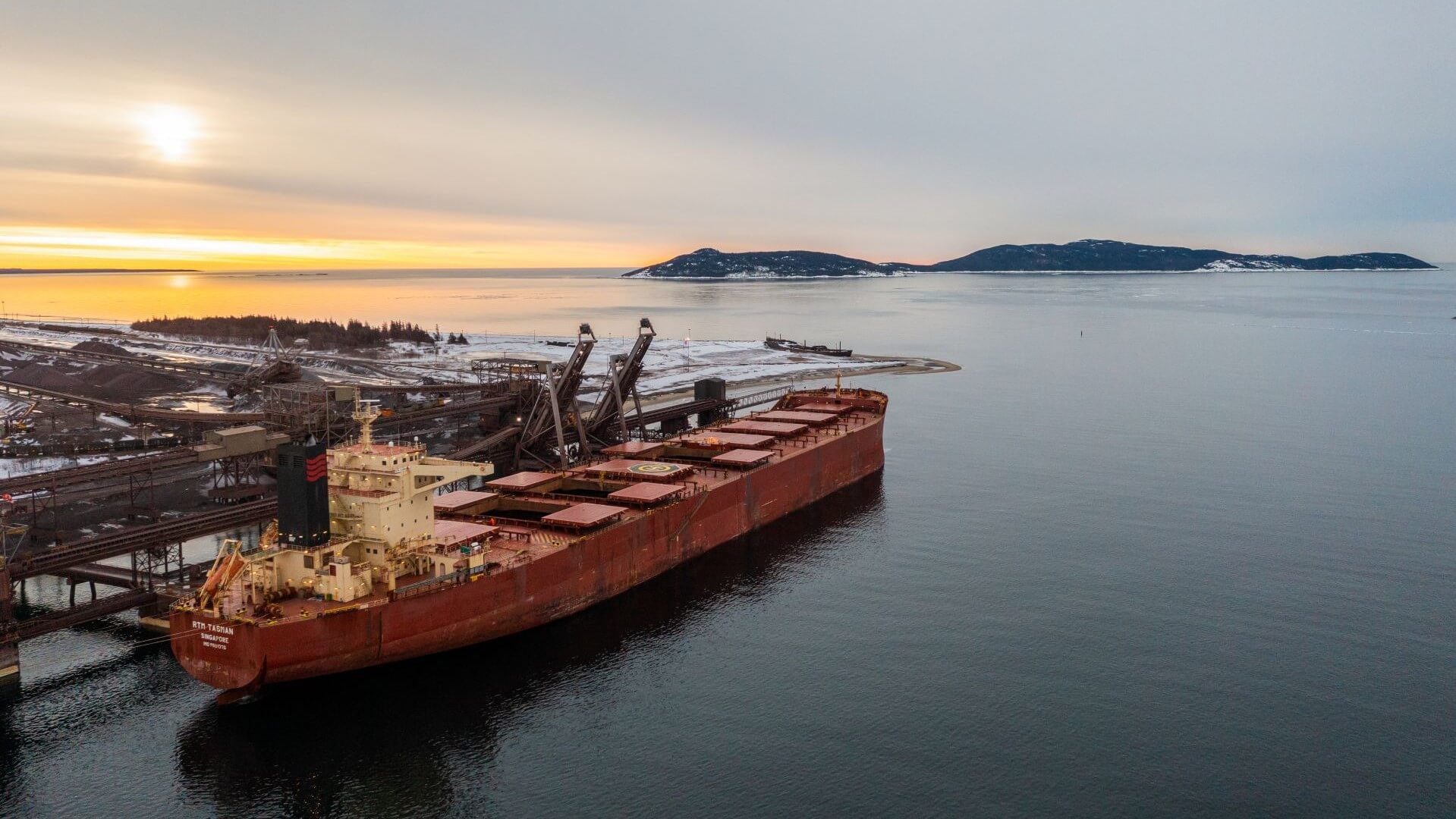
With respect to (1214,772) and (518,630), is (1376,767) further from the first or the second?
(518,630)

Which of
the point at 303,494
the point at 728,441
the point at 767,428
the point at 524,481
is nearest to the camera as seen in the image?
the point at 303,494

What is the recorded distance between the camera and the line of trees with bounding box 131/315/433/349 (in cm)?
11619

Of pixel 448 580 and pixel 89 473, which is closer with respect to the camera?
pixel 448 580

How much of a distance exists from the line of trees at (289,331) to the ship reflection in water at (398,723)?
8971 cm

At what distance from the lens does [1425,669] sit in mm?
30062

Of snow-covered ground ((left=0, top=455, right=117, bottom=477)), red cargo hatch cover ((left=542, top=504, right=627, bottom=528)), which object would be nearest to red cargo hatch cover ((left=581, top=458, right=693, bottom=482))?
red cargo hatch cover ((left=542, top=504, right=627, bottom=528))

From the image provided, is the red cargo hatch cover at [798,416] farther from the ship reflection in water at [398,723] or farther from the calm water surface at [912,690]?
the ship reflection in water at [398,723]

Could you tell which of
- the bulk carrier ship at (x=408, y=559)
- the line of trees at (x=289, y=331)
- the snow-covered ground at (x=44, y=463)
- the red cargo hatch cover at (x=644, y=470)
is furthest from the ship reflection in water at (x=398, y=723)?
the line of trees at (x=289, y=331)

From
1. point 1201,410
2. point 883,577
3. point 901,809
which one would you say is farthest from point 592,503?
point 1201,410

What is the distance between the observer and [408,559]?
3120cm

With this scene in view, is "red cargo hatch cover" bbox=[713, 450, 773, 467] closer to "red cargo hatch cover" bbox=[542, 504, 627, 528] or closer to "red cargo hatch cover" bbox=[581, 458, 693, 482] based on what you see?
"red cargo hatch cover" bbox=[581, 458, 693, 482]

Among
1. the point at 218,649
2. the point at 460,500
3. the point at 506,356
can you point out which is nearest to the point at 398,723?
the point at 218,649

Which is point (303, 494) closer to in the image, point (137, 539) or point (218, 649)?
point (218, 649)

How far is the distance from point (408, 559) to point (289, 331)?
105 m
